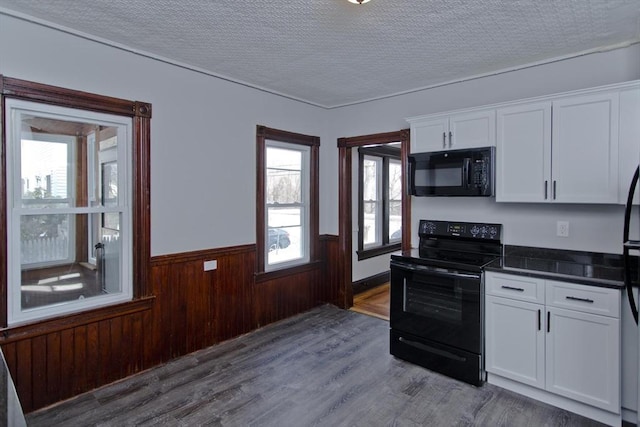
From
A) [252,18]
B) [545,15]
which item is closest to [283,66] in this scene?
[252,18]

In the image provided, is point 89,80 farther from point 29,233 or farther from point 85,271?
point 85,271

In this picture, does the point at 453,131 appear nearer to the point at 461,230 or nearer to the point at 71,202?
the point at 461,230

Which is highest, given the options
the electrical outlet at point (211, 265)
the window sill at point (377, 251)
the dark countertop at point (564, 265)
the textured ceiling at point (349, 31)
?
the textured ceiling at point (349, 31)

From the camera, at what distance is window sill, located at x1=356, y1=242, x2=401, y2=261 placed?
5.25m

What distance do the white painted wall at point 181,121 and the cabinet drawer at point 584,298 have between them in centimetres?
266

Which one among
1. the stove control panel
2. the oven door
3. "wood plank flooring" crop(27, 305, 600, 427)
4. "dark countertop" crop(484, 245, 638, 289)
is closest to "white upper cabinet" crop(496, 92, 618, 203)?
the stove control panel

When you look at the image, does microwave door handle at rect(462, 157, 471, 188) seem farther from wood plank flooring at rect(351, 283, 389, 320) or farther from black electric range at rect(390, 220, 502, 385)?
wood plank flooring at rect(351, 283, 389, 320)

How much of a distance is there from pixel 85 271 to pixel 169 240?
0.64 metres

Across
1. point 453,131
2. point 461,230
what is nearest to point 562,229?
point 461,230

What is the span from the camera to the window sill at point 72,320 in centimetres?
236

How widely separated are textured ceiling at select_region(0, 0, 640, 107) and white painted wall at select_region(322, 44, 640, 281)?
4.6 inches

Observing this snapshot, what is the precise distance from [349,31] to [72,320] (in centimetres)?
281

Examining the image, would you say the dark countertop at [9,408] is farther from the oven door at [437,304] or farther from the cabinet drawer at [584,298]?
the cabinet drawer at [584,298]

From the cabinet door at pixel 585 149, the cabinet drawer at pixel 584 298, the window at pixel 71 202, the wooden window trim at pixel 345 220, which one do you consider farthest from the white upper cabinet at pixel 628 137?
the window at pixel 71 202
